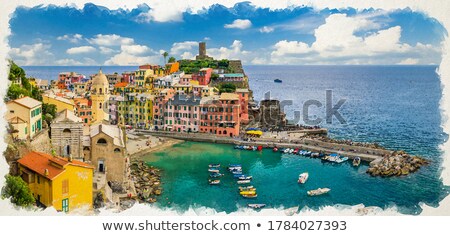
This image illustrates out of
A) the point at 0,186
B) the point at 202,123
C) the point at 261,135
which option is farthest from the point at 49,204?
the point at 261,135

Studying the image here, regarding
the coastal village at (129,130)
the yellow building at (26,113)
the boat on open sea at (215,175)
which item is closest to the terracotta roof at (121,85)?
the coastal village at (129,130)

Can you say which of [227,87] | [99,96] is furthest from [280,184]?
[227,87]

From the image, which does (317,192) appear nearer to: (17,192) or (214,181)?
(214,181)

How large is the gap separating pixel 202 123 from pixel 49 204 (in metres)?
8.97

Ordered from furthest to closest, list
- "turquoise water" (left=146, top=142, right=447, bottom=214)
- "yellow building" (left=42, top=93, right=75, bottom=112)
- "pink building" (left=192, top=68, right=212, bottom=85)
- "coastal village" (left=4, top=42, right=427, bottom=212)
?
"pink building" (left=192, top=68, right=212, bottom=85) < "yellow building" (left=42, top=93, right=75, bottom=112) < "turquoise water" (left=146, top=142, right=447, bottom=214) < "coastal village" (left=4, top=42, right=427, bottom=212)

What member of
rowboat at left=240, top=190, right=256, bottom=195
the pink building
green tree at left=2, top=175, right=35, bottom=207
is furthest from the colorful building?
green tree at left=2, top=175, right=35, bottom=207

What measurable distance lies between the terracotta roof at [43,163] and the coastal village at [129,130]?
17 mm

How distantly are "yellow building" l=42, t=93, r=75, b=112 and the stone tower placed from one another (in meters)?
0.56

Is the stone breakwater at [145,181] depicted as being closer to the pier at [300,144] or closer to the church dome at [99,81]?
the church dome at [99,81]

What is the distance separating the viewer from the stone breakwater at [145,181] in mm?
9469

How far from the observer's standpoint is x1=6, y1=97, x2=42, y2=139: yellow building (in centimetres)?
771

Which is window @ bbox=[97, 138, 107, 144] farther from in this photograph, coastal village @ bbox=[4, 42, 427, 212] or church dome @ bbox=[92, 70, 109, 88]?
church dome @ bbox=[92, 70, 109, 88]

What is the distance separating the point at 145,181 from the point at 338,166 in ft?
18.9

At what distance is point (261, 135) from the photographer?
15945 mm
